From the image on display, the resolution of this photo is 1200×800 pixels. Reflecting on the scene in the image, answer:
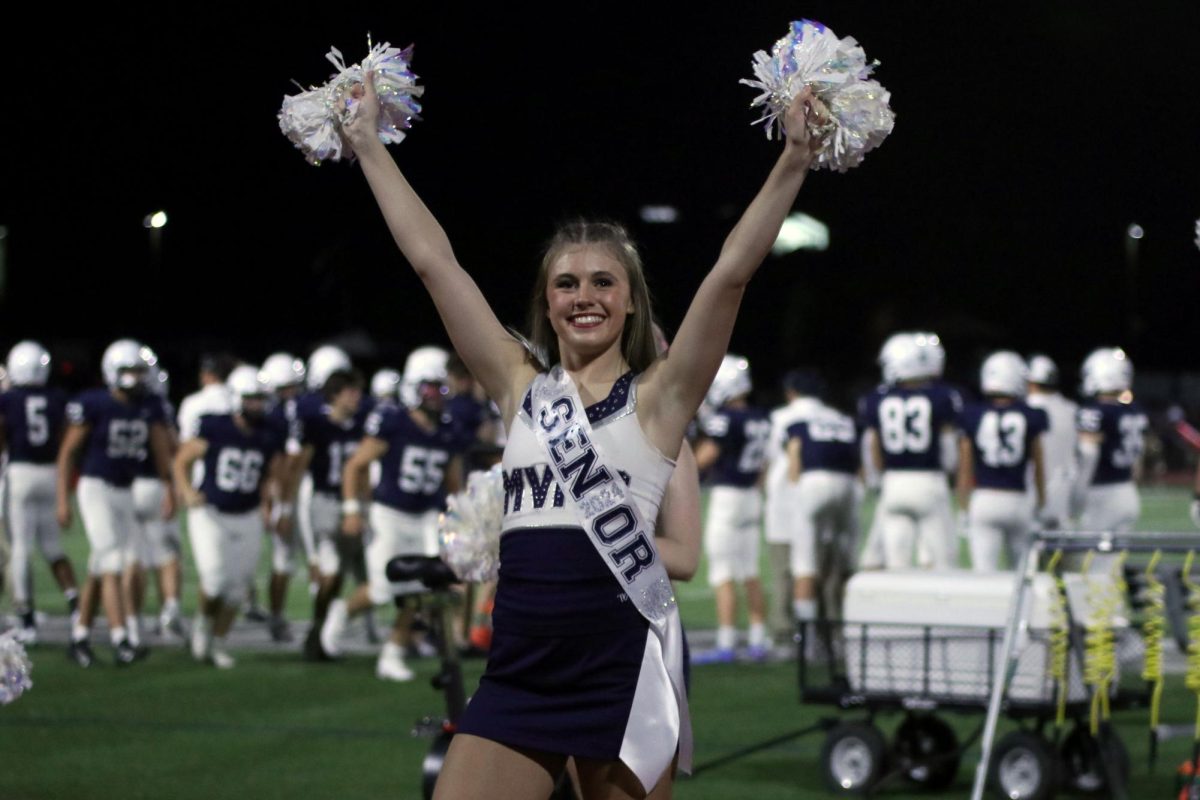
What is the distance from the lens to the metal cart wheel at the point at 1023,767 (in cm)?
706

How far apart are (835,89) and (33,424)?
10501mm

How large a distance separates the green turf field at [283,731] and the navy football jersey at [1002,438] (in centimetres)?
169

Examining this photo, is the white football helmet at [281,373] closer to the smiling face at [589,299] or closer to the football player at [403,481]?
the football player at [403,481]

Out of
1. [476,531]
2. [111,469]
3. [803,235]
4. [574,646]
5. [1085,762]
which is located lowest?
[1085,762]

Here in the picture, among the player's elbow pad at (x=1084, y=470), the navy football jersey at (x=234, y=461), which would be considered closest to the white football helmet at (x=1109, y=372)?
the player's elbow pad at (x=1084, y=470)

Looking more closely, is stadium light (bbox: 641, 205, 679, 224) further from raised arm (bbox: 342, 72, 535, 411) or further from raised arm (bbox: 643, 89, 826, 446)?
raised arm (bbox: 643, 89, 826, 446)

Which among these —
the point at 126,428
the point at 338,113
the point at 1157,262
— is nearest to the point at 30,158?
the point at 126,428

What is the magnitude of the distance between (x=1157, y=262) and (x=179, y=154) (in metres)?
33.6

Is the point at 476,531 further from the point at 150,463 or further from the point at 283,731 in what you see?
the point at 150,463

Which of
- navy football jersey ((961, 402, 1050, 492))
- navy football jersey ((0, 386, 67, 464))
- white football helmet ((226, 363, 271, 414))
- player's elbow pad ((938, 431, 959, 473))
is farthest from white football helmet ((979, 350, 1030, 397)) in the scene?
navy football jersey ((0, 386, 67, 464))

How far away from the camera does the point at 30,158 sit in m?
28.6

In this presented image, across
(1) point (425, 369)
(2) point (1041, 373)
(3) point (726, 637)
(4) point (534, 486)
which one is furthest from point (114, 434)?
(4) point (534, 486)

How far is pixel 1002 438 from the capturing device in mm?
11641

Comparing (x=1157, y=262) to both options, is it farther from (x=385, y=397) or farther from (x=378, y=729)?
(x=378, y=729)
